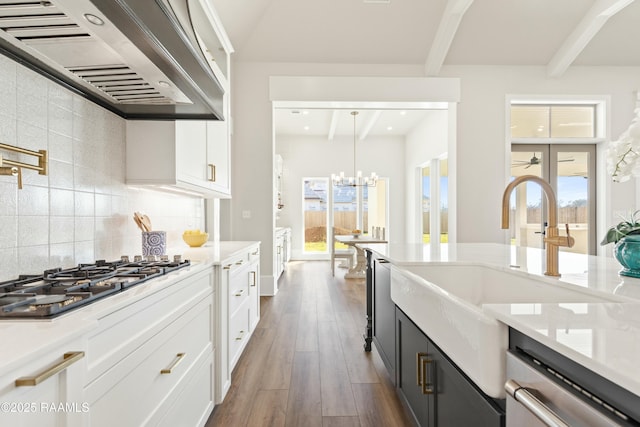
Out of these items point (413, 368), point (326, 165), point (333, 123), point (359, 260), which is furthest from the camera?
point (326, 165)

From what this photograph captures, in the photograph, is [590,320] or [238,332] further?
[238,332]

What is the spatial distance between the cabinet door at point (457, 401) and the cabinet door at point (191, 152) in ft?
5.31

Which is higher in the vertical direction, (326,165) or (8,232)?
(326,165)

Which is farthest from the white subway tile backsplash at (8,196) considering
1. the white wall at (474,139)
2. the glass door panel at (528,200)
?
the glass door panel at (528,200)

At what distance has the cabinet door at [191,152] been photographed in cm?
197

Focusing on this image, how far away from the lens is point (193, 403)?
5.19 ft

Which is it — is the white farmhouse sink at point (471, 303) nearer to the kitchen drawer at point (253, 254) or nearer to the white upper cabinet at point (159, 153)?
the white upper cabinet at point (159, 153)

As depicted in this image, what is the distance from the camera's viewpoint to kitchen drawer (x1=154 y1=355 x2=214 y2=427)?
133 cm

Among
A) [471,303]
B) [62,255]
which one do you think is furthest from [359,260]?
[62,255]

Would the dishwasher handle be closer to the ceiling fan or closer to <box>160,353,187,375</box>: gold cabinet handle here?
<box>160,353,187,375</box>: gold cabinet handle

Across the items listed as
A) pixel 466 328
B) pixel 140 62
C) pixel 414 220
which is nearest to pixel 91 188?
pixel 140 62

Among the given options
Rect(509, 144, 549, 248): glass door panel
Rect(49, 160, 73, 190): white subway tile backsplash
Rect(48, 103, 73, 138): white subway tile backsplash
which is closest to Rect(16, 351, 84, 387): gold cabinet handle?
Rect(49, 160, 73, 190): white subway tile backsplash

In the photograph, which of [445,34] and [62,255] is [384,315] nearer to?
[62,255]

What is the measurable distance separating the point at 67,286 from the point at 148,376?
391 millimetres
